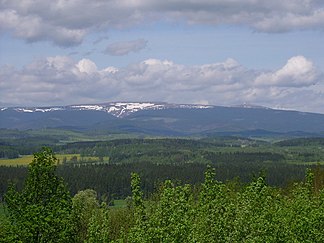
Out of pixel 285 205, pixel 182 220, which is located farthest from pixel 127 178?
pixel 182 220

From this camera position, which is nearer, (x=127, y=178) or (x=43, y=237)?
(x=43, y=237)

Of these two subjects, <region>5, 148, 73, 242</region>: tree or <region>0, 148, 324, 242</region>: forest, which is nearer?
<region>0, 148, 324, 242</region>: forest

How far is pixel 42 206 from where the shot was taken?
26.7m

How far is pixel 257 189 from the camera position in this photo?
33344 millimetres

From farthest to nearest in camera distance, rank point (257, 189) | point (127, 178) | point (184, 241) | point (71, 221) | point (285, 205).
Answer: point (127, 178), point (285, 205), point (257, 189), point (71, 221), point (184, 241)

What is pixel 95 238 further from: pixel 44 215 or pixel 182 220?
pixel 182 220

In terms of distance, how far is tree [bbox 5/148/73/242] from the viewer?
26.1m

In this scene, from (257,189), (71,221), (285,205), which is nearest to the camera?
(71,221)

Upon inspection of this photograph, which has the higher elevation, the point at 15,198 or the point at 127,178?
the point at 15,198

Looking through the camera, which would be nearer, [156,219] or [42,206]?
[156,219]

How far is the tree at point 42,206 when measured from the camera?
26.1m

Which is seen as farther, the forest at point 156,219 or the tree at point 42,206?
the tree at point 42,206

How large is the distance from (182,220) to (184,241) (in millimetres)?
969

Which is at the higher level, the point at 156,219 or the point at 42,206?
the point at 42,206
